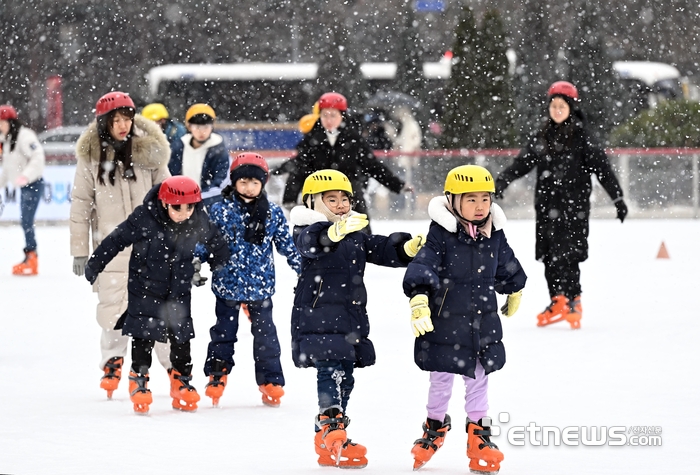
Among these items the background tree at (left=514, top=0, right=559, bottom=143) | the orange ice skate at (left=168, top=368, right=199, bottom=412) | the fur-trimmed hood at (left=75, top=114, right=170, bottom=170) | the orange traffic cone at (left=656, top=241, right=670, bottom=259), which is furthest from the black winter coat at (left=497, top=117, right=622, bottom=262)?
the background tree at (left=514, top=0, right=559, bottom=143)

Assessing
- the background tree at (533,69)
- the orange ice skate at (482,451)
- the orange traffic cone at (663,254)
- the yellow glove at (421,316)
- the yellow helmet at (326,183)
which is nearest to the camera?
the yellow glove at (421,316)

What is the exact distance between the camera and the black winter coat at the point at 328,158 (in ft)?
33.5

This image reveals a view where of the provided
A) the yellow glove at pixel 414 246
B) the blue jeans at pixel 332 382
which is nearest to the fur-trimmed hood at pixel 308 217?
the yellow glove at pixel 414 246

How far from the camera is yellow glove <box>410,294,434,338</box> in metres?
4.85

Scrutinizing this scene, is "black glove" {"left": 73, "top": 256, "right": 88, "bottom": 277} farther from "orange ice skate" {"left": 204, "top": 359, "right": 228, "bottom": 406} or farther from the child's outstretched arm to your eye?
"orange ice skate" {"left": 204, "top": 359, "right": 228, "bottom": 406}

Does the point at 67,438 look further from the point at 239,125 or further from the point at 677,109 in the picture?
the point at 239,125

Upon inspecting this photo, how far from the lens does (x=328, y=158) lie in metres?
Answer: 10.2

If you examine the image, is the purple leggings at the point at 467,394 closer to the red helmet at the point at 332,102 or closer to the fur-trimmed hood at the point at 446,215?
the fur-trimmed hood at the point at 446,215

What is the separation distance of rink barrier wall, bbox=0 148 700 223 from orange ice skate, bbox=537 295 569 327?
403 inches

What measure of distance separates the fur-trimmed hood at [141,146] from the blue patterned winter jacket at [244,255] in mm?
715

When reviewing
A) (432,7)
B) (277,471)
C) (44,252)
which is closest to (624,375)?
(277,471)

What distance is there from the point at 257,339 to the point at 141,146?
49.7 inches

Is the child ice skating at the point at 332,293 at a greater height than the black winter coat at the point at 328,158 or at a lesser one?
lesser
